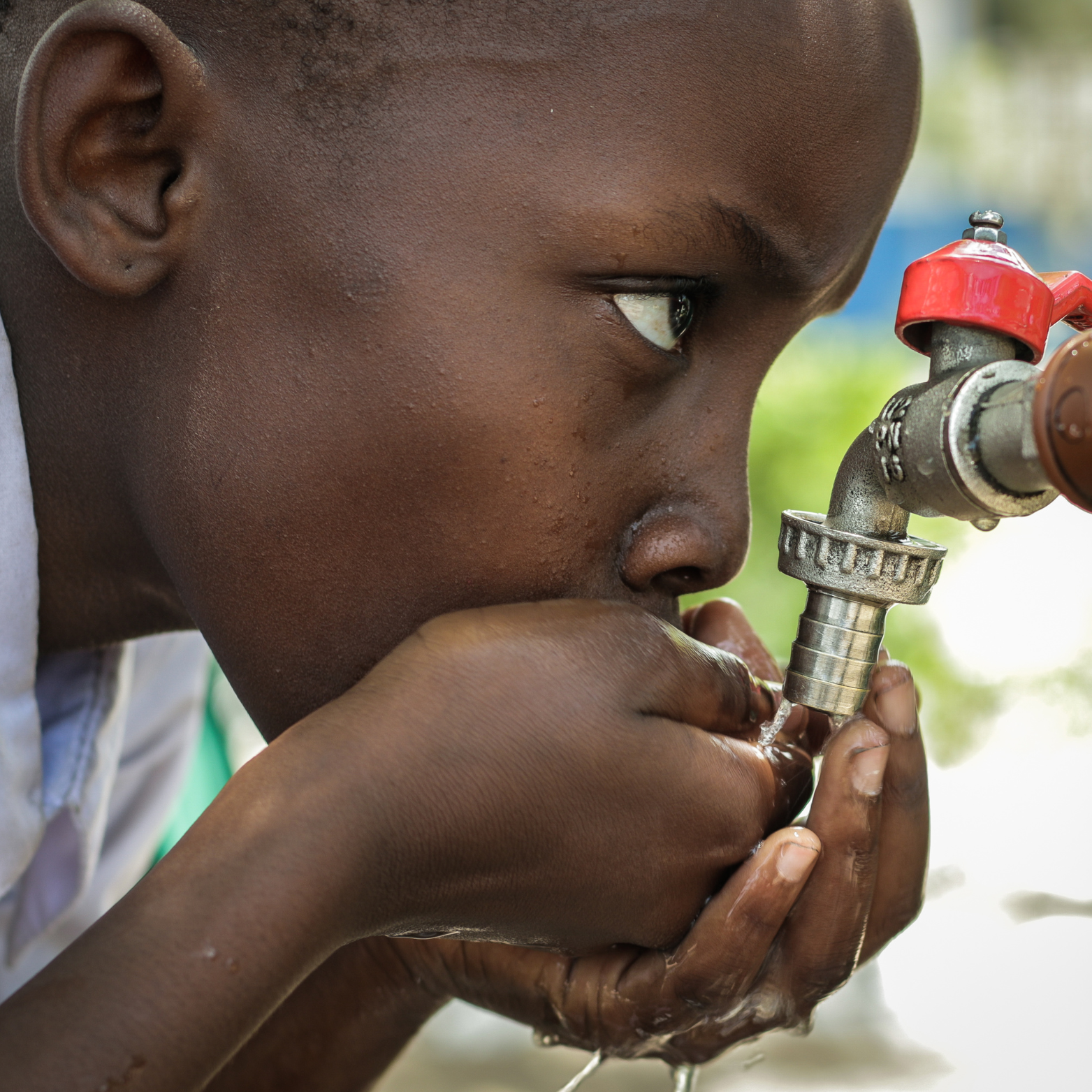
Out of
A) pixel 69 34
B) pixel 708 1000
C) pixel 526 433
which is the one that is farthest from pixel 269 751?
pixel 69 34

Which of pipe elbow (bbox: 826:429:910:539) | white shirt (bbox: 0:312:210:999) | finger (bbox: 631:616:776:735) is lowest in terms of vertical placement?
white shirt (bbox: 0:312:210:999)

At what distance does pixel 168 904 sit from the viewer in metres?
0.70

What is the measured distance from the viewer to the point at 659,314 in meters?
0.86

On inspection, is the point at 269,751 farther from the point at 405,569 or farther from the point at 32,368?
the point at 32,368

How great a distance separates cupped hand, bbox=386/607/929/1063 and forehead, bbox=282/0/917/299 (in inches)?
13.7

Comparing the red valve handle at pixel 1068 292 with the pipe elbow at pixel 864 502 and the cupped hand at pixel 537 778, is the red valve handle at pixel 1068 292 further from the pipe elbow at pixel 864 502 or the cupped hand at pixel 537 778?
the cupped hand at pixel 537 778

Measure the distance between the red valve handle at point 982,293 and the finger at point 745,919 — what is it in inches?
13.9

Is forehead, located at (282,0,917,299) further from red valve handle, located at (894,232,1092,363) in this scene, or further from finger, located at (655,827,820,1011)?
finger, located at (655,827,820,1011)

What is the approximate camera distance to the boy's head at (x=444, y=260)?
2.68 ft

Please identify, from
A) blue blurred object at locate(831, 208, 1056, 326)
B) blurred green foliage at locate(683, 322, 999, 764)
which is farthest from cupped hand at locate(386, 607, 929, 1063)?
blue blurred object at locate(831, 208, 1056, 326)

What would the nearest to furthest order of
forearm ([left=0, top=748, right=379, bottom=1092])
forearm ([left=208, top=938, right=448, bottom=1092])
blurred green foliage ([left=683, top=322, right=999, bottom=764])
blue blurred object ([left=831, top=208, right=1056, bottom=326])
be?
forearm ([left=0, top=748, right=379, bottom=1092]) → forearm ([left=208, top=938, right=448, bottom=1092]) → blurred green foliage ([left=683, top=322, right=999, bottom=764]) → blue blurred object ([left=831, top=208, right=1056, bottom=326])

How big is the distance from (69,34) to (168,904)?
0.57 metres

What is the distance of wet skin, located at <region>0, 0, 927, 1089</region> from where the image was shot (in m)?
0.78

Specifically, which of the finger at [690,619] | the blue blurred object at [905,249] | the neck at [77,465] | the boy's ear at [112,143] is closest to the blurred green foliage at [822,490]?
the blue blurred object at [905,249]
